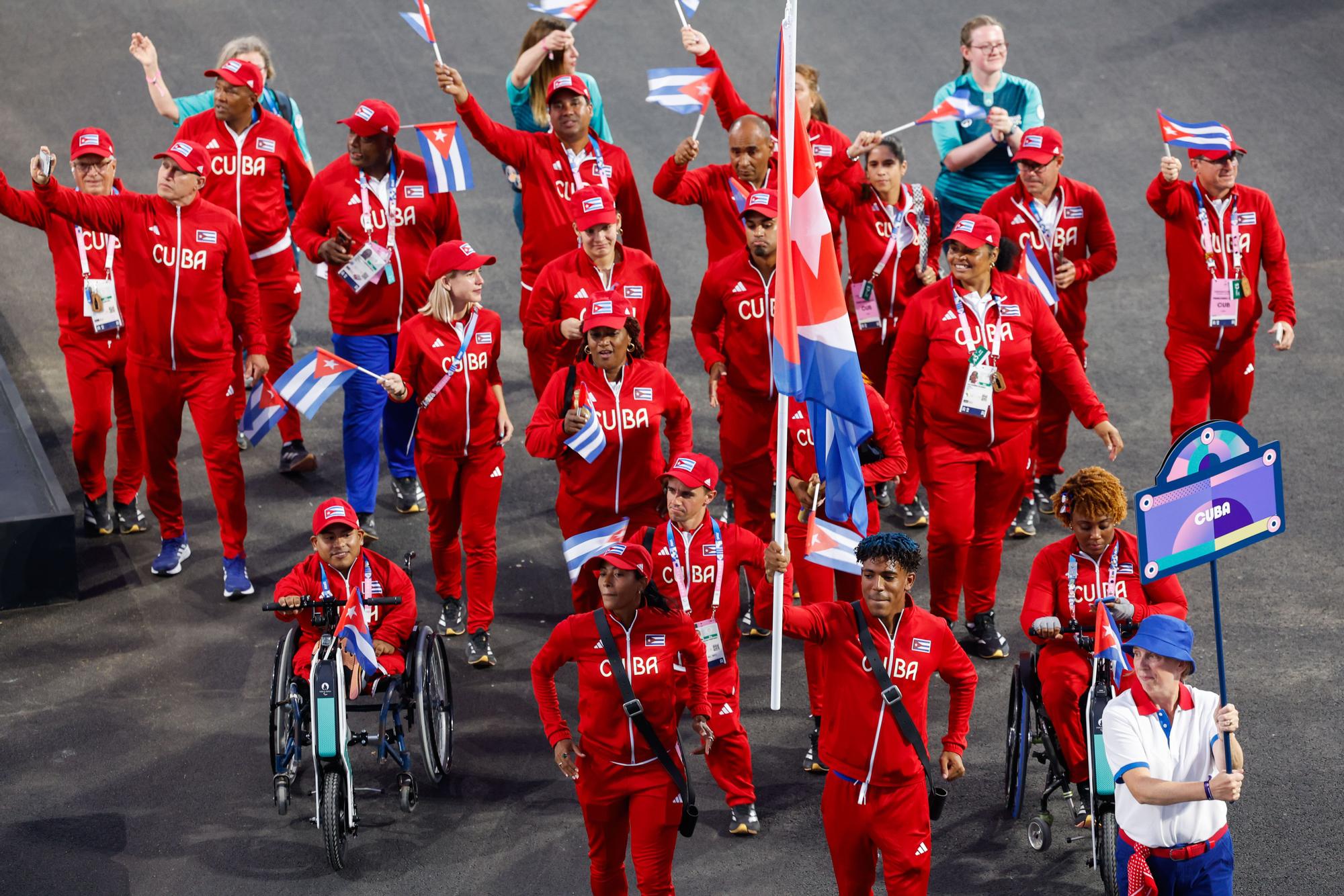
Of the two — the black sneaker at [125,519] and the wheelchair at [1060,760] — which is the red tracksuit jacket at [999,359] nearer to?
the wheelchair at [1060,760]

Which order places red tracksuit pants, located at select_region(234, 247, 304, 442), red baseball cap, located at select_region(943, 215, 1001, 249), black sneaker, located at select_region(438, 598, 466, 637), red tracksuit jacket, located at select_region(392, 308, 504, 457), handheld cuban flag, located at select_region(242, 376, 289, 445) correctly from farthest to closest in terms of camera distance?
red tracksuit pants, located at select_region(234, 247, 304, 442)
handheld cuban flag, located at select_region(242, 376, 289, 445)
black sneaker, located at select_region(438, 598, 466, 637)
red tracksuit jacket, located at select_region(392, 308, 504, 457)
red baseball cap, located at select_region(943, 215, 1001, 249)

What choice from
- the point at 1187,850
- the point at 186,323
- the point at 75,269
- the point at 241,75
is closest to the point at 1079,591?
the point at 1187,850

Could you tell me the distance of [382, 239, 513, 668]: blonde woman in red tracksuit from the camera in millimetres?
8867

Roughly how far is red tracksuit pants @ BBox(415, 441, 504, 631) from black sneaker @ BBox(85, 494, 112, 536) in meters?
2.57

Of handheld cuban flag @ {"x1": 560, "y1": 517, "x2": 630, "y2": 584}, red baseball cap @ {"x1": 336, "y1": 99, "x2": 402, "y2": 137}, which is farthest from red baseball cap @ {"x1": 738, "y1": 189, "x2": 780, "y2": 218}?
red baseball cap @ {"x1": 336, "y1": 99, "x2": 402, "y2": 137}

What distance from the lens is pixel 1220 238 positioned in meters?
10.1

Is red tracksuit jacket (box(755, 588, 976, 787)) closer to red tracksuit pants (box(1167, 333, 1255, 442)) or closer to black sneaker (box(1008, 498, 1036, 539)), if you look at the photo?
black sneaker (box(1008, 498, 1036, 539))

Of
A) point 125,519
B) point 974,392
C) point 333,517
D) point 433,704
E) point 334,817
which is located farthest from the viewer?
point 125,519

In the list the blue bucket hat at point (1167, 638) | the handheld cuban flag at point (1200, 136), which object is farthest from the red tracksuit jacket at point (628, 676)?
the handheld cuban flag at point (1200, 136)

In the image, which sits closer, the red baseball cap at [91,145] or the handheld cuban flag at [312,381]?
the handheld cuban flag at [312,381]

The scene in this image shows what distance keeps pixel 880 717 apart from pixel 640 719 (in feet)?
3.12

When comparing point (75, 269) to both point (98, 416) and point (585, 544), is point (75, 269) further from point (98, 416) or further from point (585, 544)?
point (585, 544)

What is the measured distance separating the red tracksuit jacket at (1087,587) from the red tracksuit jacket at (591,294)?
8.67ft

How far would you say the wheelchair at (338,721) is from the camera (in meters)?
7.31
